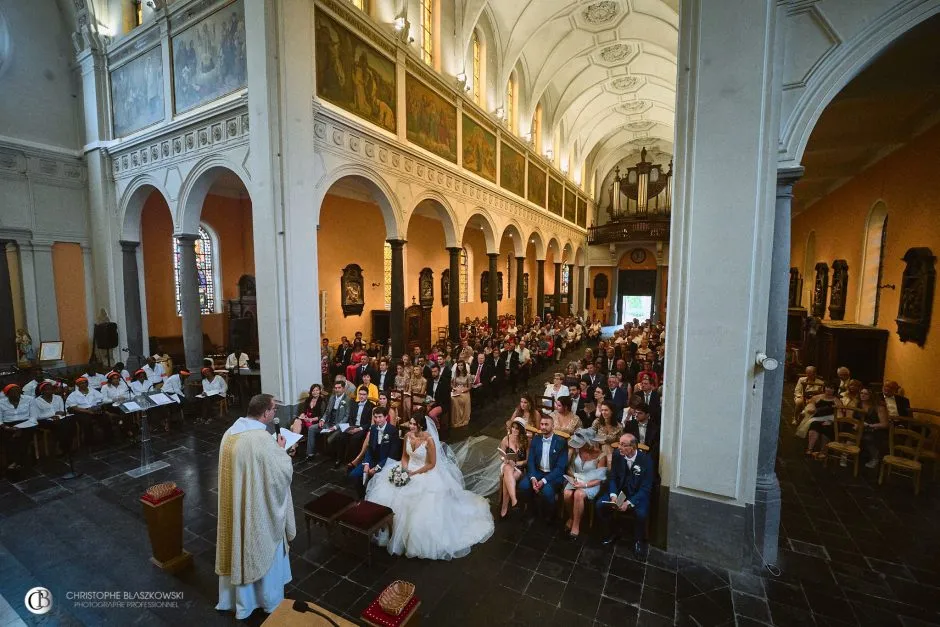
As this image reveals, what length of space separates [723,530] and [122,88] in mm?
14768

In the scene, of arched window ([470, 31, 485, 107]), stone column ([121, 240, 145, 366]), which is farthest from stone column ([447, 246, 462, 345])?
stone column ([121, 240, 145, 366])

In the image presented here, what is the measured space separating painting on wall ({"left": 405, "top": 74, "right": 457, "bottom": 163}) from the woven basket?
9662 mm

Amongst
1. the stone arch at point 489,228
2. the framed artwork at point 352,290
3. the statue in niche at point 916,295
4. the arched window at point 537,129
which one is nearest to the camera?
the statue in niche at point 916,295

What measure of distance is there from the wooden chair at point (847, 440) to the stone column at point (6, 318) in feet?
53.3

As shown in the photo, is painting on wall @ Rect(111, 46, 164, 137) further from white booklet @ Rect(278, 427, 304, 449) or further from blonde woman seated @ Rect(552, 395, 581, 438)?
blonde woman seated @ Rect(552, 395, 581, 438)

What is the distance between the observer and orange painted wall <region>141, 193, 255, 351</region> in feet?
38.9

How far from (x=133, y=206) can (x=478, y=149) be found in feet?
31.8

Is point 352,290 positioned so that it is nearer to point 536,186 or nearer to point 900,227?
point 536,186

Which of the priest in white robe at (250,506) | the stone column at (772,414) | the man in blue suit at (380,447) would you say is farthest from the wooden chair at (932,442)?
the priest in white robe at (250,506)

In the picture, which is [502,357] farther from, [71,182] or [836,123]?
[71,182]

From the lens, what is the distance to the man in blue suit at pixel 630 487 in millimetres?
4168

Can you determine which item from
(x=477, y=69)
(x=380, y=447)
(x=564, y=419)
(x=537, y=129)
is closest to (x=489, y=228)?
(x=477, y=69)

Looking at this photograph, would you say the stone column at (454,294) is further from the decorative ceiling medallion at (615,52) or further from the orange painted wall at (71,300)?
the decorative ceiling medallion at (615,52)

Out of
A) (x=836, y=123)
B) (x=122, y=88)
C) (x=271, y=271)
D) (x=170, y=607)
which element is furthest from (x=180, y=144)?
(x=836, y=123)
